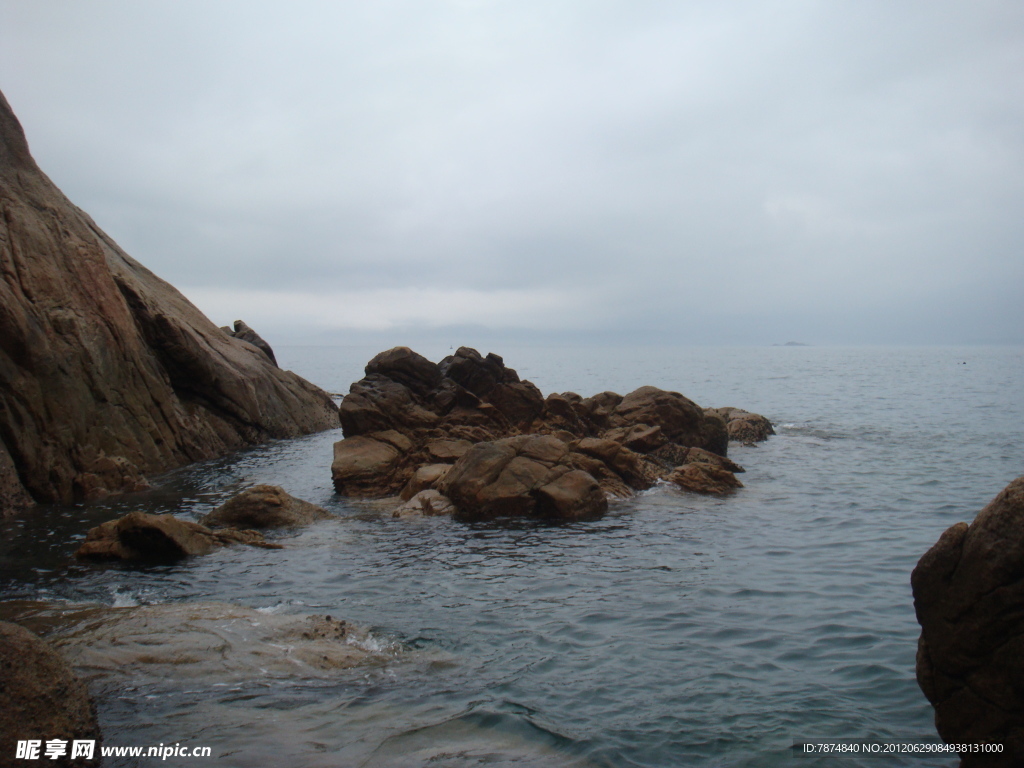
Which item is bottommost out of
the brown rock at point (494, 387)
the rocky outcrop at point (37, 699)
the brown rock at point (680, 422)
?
the rocky outcrop at point (37, 699)

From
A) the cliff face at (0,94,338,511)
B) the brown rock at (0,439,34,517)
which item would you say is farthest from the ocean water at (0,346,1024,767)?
the cliff face at (0,94,338,511)

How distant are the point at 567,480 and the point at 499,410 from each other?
9379 mm

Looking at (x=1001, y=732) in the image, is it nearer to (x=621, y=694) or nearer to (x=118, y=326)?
(x=621, y=694)

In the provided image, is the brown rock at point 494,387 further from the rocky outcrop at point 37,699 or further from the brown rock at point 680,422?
the rocky outcrop at point 37,699

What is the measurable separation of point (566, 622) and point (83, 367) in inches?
690

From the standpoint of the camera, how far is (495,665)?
9.02m

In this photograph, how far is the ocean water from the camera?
23.2 feet

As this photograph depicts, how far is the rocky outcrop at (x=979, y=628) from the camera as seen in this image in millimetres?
5270

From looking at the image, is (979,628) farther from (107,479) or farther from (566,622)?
(107,479)

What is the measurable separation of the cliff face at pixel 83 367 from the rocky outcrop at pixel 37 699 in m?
14.4

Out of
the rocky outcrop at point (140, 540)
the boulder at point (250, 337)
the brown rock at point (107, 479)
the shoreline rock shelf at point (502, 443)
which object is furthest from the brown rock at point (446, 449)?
the boulder at point (250, 337)

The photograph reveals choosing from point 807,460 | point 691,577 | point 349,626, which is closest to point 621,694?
point 349,626

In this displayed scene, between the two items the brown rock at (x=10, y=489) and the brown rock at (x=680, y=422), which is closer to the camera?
the brown rock at (x=10, y=489)

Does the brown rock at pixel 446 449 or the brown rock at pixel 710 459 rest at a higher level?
the brown rock at pixel 446 449
